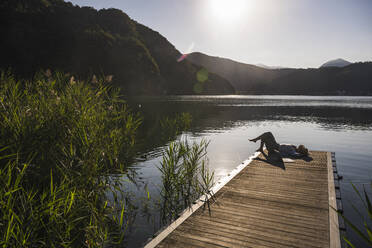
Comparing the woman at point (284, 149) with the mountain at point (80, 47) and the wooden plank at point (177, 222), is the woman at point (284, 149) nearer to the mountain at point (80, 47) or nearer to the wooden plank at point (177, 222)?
the wooden plank at point (177, 222)

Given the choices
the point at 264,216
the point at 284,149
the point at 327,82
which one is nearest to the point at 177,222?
the point at 264,216

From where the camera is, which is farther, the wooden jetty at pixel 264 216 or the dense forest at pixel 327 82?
the dense forest at pixel 327 82

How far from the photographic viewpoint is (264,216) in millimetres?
5020

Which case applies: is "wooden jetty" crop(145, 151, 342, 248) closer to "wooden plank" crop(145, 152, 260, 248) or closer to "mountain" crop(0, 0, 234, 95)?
"wooden plank" crop(145, 152, 260, 248)

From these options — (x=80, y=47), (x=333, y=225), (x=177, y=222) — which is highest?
(x=80, y=47)

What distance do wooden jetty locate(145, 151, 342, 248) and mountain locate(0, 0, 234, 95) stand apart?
214 ft

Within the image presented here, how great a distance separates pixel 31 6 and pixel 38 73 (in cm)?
12084

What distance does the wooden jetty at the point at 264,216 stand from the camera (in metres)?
4.11

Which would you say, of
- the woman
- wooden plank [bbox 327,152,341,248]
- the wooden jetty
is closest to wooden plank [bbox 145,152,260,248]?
the wooden jetty

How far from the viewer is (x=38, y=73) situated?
5727 millimetres

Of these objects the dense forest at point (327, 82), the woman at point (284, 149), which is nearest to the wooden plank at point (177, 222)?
the woman at point (284, 149)

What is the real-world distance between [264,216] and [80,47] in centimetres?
11031

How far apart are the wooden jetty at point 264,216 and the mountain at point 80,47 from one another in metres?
65.1

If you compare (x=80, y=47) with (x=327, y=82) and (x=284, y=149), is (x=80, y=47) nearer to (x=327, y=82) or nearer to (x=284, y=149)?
(x=284, y=149)
